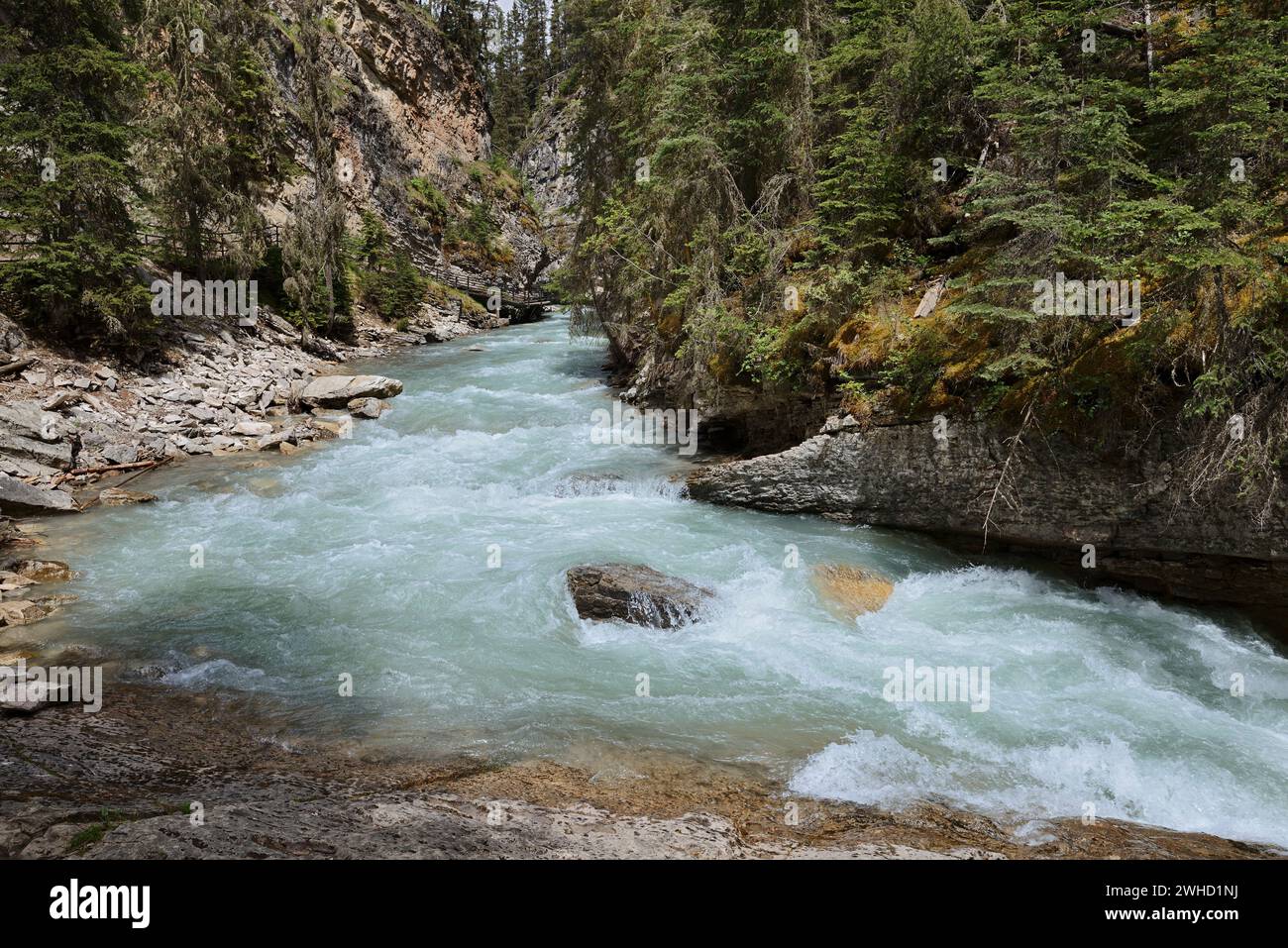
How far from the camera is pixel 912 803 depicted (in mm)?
5328

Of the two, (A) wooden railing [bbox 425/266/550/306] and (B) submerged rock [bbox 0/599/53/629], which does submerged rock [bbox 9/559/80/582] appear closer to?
(B) submerged rock [bbox 0/599/53/629]

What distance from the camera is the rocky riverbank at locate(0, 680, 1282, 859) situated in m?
4.13

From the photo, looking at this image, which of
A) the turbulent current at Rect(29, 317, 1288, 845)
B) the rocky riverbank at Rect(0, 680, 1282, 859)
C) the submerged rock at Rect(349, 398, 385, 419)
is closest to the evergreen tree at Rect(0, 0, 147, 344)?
the submerged rock at Rect(349, 398, 385, 419)

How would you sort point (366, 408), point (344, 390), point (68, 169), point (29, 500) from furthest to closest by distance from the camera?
point (344, 390), point (366, 408), point (68, 169), point (29, 500)

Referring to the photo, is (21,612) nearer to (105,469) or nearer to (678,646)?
(105,469)

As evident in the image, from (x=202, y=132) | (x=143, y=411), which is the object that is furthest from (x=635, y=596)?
(x=202, y=132)

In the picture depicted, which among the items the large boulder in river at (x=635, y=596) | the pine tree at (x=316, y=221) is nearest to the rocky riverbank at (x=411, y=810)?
the large boulder in river at (x=635, y=596)

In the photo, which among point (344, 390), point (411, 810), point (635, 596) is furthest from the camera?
point (344, 390)

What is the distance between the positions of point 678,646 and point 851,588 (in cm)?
285

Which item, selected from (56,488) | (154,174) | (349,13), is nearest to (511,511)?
(56,488)

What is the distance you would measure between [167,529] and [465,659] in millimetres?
7035

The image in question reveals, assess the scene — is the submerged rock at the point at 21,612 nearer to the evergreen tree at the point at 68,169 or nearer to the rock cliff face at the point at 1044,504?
the rock cliff face at the point at 1044,504

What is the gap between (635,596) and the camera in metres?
8.79
